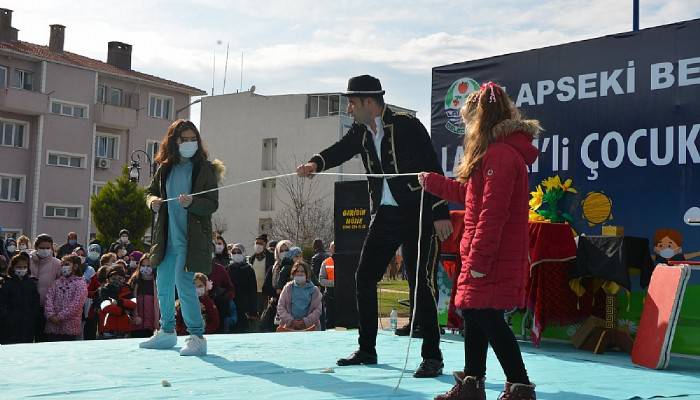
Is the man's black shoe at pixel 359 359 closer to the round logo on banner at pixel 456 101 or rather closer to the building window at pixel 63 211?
the round logo on banner at pixel 456 101

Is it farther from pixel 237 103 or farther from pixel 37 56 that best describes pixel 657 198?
pixel 237 103

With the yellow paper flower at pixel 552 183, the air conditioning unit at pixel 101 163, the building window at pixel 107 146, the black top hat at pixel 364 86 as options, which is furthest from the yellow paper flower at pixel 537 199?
the building window at pixel 107 146

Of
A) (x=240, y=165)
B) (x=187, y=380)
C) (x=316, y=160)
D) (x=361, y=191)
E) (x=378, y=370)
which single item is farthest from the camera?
(x=240, y=165)

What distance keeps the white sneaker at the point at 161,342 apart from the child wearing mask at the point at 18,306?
294 cm

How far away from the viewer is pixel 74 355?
5641 mm

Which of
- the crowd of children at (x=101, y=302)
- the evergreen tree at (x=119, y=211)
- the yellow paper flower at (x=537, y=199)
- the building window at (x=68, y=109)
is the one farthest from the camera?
the building window at (x=68, y=109)

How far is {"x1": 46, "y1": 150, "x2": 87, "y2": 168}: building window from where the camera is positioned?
4012cm

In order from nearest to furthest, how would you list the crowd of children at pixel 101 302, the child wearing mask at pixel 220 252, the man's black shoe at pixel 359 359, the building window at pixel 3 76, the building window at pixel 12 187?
the man's black shoe at pixel 359 359, the crowd of children at pixel 101 302, the child wearing mask at pixel 220 252, the building window at pixel 3 76, the building window at pixel 12 187

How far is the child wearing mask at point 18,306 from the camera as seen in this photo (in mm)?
8469

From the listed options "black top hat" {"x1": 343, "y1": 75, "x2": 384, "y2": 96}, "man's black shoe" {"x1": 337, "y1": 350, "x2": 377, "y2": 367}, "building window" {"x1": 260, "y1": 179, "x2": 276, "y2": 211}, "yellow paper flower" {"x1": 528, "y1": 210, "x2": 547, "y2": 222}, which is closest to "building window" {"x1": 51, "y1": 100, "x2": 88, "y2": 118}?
"building window" {"x1": 260, "y1": 179, "x2": 276, "y2": 211}

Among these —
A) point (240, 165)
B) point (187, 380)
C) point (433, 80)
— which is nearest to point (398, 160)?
point (187, 380)

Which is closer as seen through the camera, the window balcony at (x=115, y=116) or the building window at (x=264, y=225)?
the window balcony at (x=115, y=116)

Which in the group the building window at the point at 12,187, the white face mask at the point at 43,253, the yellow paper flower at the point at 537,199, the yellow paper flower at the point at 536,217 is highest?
the building window at the point at 12,187

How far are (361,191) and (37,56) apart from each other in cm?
3224
